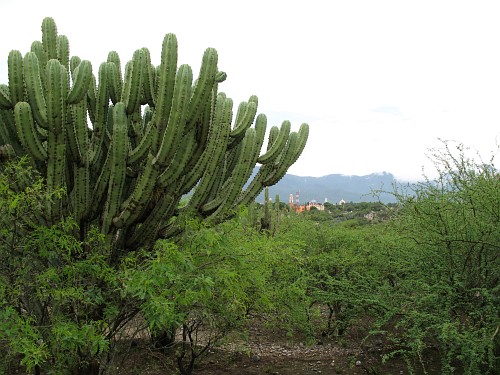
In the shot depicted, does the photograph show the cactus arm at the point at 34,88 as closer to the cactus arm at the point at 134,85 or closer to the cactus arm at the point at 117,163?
the cactus arm at the point at 117,163

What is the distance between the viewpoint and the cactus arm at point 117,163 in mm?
5961

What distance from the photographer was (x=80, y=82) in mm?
5758

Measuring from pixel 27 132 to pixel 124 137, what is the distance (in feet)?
3.67

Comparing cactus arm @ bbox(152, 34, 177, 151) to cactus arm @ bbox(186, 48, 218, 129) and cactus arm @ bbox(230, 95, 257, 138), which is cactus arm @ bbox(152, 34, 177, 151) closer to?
cactus arm @ bbox(186, 48, 218, 129)

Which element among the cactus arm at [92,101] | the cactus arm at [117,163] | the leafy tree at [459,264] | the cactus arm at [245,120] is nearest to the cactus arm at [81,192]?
the cactus arm at [117,163]

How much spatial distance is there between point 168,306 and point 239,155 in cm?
347

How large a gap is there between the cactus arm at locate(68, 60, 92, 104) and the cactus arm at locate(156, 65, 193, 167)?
106cm

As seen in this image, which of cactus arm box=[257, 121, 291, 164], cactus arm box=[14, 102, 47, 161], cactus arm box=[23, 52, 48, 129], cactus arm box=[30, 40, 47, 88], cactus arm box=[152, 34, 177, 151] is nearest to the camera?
cactus arm box=[14, 102, 47, 161]

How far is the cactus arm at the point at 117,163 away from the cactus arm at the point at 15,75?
1.18 meters

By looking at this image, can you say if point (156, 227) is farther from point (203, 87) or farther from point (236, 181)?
point (203, 87)

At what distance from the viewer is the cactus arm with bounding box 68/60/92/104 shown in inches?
226

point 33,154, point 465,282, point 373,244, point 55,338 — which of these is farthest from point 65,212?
point 373,244

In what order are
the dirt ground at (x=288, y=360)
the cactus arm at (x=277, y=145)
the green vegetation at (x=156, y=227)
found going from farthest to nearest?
the dirt ground at (x=288, y=360) → the cactus arm at (x=277, y=145) → the green vegetation at (x=156, y=227)

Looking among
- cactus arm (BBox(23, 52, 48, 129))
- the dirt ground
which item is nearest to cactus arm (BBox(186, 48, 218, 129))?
cactus arm (BBox(23, 52, 48, 129))
